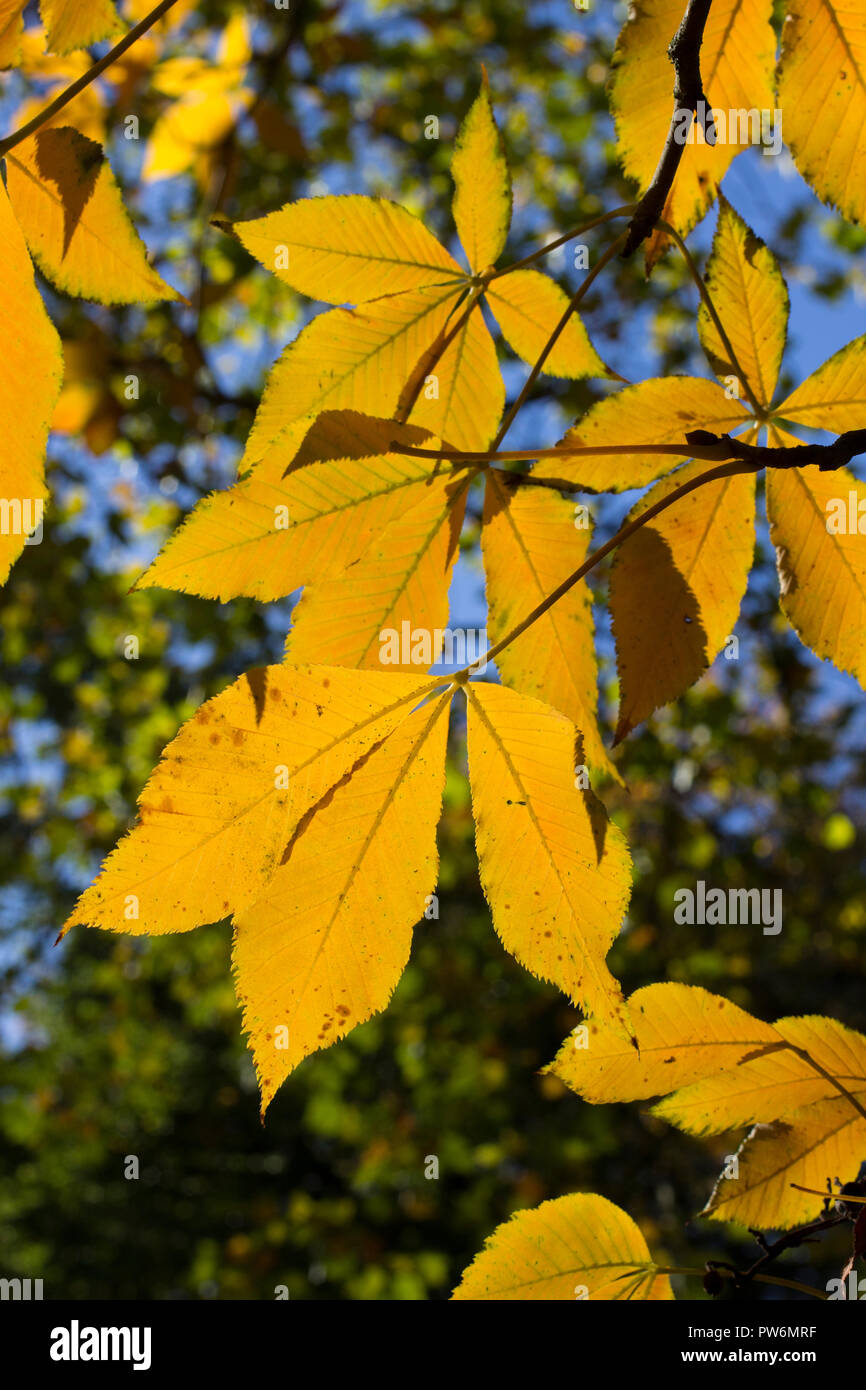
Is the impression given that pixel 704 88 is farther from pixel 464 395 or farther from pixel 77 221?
pixel 77 221

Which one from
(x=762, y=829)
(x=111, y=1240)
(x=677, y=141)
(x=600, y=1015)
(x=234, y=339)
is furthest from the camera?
(x=111, y=1240)

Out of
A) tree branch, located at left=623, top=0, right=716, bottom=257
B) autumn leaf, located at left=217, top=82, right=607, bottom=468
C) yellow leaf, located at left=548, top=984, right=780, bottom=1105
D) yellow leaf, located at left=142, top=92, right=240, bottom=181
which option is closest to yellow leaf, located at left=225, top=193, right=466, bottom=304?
autumn leaf, located at left=217, top=82, right=607, bottom=468

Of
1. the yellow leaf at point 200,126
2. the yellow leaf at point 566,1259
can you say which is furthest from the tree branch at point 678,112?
the yellow leaf at point 200,126

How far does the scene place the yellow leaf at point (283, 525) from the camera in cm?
50

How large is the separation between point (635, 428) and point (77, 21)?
0.34 metres

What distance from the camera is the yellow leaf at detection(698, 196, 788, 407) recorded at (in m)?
0.60

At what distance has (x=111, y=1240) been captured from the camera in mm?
5098

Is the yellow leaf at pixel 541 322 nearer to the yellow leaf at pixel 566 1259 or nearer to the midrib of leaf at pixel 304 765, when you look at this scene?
the midrib of leaf at pixel 304 765

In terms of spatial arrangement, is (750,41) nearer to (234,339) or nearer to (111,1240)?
(234,339)

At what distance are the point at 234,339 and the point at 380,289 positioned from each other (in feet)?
12.4

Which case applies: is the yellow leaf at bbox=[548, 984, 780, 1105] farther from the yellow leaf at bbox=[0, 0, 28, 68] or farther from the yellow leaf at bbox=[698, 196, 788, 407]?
the yellow leaf at bbox=[0, 0, 28, 68]

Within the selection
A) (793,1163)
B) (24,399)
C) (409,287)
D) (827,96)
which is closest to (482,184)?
(409,287)

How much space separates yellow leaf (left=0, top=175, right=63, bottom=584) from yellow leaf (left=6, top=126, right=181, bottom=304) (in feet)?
0.27

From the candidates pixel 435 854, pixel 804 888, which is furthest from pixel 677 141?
pixel 804 888
